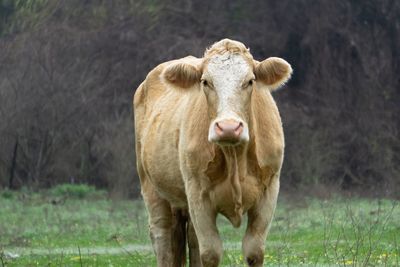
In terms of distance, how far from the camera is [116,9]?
49406 millimetres

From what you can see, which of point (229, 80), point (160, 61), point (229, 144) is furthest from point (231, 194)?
point (160, 61)

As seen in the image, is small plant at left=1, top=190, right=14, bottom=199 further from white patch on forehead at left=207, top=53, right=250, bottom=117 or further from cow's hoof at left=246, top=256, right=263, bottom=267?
white patch on forehead at left=207, top=53, right=250, bottom=117

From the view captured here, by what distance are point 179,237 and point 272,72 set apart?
296cm

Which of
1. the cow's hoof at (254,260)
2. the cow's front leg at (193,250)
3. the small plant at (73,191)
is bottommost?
the small plant at (73,191)

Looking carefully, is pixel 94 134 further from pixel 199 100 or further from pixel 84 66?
pixel 199 100

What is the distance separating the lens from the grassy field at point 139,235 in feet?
47.8

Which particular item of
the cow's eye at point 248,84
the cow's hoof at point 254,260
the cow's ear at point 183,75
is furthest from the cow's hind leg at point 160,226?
the cow's eye at point 248,84

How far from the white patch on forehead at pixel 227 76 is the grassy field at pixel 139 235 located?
2115 mm

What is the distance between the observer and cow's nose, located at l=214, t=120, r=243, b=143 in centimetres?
988

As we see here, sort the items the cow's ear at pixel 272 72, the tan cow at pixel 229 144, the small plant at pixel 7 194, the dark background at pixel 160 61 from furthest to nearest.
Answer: the dark background at pixel 160 61
the small plant at pixel 7 194
the cow's ear at pixel 272 72
the tan cow at pixel 229 144

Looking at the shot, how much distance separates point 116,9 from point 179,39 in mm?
3010

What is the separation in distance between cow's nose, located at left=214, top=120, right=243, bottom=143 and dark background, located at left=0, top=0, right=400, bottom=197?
2518 centimetres

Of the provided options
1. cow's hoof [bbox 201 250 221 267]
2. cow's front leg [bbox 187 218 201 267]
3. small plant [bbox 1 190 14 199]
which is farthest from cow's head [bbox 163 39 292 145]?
small plant [bbox 1 190 14 199]

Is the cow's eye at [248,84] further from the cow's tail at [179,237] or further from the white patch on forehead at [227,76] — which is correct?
the cow's tail at [179,237]
